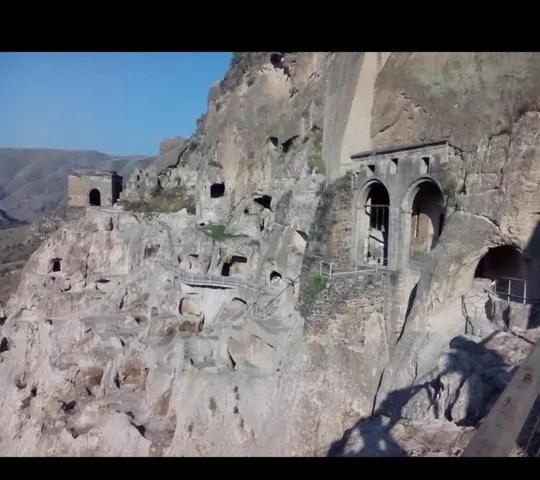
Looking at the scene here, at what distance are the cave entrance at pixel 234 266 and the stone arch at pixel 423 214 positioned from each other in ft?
32.9

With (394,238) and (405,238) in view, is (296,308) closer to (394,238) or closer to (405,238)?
(394,238)

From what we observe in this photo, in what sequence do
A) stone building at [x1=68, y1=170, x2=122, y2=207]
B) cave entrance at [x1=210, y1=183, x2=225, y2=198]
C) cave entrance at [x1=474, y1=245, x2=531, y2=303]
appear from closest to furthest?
cave entrance at [x1=474, y1=245, x2=531, y2=303] < cave entrance at [x1=210, y1=183, x2=225, y2=198] < stone building at [x1=68, y1=170, x2=122, y2=207]

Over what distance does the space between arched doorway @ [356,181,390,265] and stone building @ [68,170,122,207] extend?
24.1m

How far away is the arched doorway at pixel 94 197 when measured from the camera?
3531 centimetres

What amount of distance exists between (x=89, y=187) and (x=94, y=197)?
1073 mm

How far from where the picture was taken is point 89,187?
115ft

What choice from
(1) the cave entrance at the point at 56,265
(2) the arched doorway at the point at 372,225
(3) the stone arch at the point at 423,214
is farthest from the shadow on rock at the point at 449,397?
(1) the cave entrance at the point at 56,265

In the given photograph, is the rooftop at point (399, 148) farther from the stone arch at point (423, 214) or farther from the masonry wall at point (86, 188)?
the masonry wall at point (86, 188)

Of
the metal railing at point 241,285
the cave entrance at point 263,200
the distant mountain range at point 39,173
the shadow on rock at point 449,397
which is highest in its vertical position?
the distant mountain range at point 39,173

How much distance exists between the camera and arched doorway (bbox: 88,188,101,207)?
35.3m

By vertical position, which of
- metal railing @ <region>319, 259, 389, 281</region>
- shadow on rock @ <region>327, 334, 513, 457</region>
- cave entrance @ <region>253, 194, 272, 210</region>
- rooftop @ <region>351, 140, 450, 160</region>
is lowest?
shadow on rock @ <region>327, 334, 513, 457</region>

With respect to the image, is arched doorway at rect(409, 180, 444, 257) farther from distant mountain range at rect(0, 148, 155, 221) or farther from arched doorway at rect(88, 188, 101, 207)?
distant mountain range at rect(0, 148, 155, 221)

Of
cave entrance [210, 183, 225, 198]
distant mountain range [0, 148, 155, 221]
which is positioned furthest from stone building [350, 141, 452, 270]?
distant mountain range [0, 148, 155, 221]

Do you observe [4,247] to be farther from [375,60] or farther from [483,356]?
[483,356]
